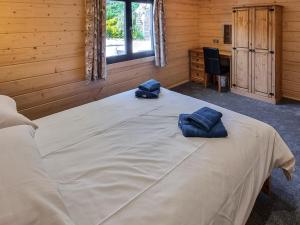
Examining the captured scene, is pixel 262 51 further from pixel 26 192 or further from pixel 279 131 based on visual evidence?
pixel 26 192

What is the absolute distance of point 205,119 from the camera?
71.9 inches

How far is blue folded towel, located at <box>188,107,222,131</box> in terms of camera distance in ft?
5.84

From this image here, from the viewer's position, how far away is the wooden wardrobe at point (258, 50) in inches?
159

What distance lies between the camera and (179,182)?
4.21ft

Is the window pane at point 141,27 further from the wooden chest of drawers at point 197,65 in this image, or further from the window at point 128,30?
the wooden chest of drawers at point 197,65

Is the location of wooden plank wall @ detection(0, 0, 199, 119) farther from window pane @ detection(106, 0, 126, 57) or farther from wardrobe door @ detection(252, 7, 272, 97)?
wardrobe door @ detection(252, 7, 272, 97)

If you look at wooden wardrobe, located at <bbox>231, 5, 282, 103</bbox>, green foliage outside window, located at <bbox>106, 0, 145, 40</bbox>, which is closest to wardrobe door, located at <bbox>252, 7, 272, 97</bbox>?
wooden wardrobe, located at <bbox>231, 5, 282, 103</bbox>

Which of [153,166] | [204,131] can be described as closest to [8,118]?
[153,166]

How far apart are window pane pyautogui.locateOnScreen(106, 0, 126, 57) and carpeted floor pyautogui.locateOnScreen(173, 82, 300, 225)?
158cm

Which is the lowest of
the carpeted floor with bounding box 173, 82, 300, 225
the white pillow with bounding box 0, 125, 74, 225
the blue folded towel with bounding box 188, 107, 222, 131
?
the carpeted floor with bounding box 173, 82, 300, 225

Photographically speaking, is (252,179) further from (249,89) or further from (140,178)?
(249,89)

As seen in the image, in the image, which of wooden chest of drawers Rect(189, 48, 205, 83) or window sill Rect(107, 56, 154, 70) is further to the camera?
wooden chest of drawers Rect(189, 48, 205, 83)

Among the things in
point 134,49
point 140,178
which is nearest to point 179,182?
point 140,178

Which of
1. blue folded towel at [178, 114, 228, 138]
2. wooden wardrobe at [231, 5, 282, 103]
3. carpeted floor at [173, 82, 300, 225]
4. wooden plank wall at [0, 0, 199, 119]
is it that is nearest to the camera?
blue folded towel at [178, 114, 228, 138]
